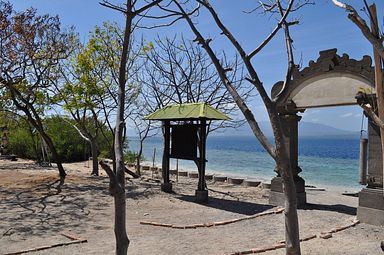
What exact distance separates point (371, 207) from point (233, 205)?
4089 millimetres

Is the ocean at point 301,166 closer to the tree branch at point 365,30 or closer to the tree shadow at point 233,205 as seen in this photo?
the tree shadow at point 233,205

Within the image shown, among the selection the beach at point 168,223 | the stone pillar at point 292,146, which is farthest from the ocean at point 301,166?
the beach at point 168,223

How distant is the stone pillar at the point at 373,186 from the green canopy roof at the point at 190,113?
4.55 metres

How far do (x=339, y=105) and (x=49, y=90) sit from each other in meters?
12.4

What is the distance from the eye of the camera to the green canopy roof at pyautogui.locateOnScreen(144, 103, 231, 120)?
1184cm

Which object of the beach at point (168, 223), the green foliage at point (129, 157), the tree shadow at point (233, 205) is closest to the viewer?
the beach at point (168, 223)

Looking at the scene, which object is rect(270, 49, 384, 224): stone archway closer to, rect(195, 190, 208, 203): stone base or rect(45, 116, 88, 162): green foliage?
rect(195, 190, 208, 203): stone base

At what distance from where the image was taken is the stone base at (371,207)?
839cm

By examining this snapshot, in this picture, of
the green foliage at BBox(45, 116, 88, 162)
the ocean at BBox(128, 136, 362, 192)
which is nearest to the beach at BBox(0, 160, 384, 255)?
the ocean at BBox(128, 136, 362, 192)

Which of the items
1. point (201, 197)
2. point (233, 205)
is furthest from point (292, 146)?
point (201, 197)

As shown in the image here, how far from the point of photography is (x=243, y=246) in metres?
7.15

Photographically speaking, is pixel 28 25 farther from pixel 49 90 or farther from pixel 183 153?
pixel 183 153

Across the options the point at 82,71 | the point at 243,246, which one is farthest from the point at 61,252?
the point at 82,71

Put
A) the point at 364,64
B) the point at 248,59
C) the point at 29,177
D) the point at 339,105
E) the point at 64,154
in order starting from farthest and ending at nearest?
the point at 64,154 → the point at 29,177 → the point at 339,105 → the point at 364,64 → the point at 248,59
